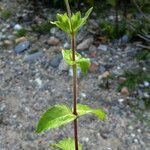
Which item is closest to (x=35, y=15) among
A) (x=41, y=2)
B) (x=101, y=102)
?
(x=41, y=2)

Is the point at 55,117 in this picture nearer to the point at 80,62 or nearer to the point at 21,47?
the point at 80,62

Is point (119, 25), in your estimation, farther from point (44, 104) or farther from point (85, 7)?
point (44, 104)

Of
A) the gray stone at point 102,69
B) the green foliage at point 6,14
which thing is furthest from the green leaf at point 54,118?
the green foliage at point 6,14

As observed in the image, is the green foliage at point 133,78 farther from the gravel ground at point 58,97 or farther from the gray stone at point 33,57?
the gray stone at point 33,57

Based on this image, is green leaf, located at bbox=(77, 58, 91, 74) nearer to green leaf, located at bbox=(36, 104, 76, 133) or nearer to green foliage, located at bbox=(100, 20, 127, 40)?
green leaf, located at bbox=(36, 104, 76, 133)

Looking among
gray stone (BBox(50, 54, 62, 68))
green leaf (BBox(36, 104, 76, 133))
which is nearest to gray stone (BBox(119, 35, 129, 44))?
gray stone (BBox(50, 54, 62, 68))
